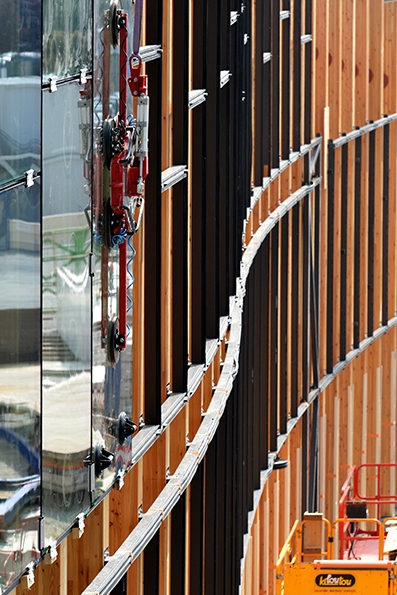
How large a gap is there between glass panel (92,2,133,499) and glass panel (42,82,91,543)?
6.9 inches

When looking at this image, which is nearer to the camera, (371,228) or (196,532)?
(196,532)

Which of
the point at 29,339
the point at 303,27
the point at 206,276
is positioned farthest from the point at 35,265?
the point at 303,27

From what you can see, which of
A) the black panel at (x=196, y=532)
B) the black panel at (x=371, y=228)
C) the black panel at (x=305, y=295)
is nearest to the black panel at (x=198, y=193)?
the black panel at (x=196, y=532)

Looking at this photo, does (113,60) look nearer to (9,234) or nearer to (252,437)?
(9,234)

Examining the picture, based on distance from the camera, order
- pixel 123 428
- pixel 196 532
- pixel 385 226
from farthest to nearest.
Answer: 1. pixel 385 226
2. pixel 196 532
3. pixel 123 428

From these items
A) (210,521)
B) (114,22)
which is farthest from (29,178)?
(210,521)

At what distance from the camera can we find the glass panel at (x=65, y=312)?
4738 mm

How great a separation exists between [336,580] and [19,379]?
12095 mm

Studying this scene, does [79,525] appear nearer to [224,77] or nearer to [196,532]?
[196,532]

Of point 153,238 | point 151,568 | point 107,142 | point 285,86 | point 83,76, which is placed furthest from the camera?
point 285,86

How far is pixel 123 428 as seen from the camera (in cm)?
617

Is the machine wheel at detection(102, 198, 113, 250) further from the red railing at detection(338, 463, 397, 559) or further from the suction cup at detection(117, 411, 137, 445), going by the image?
the red railing at detection(338, 463, 397, 559)

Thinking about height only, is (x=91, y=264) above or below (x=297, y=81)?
below

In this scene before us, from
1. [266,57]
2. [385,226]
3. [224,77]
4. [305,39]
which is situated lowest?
[385,226]
